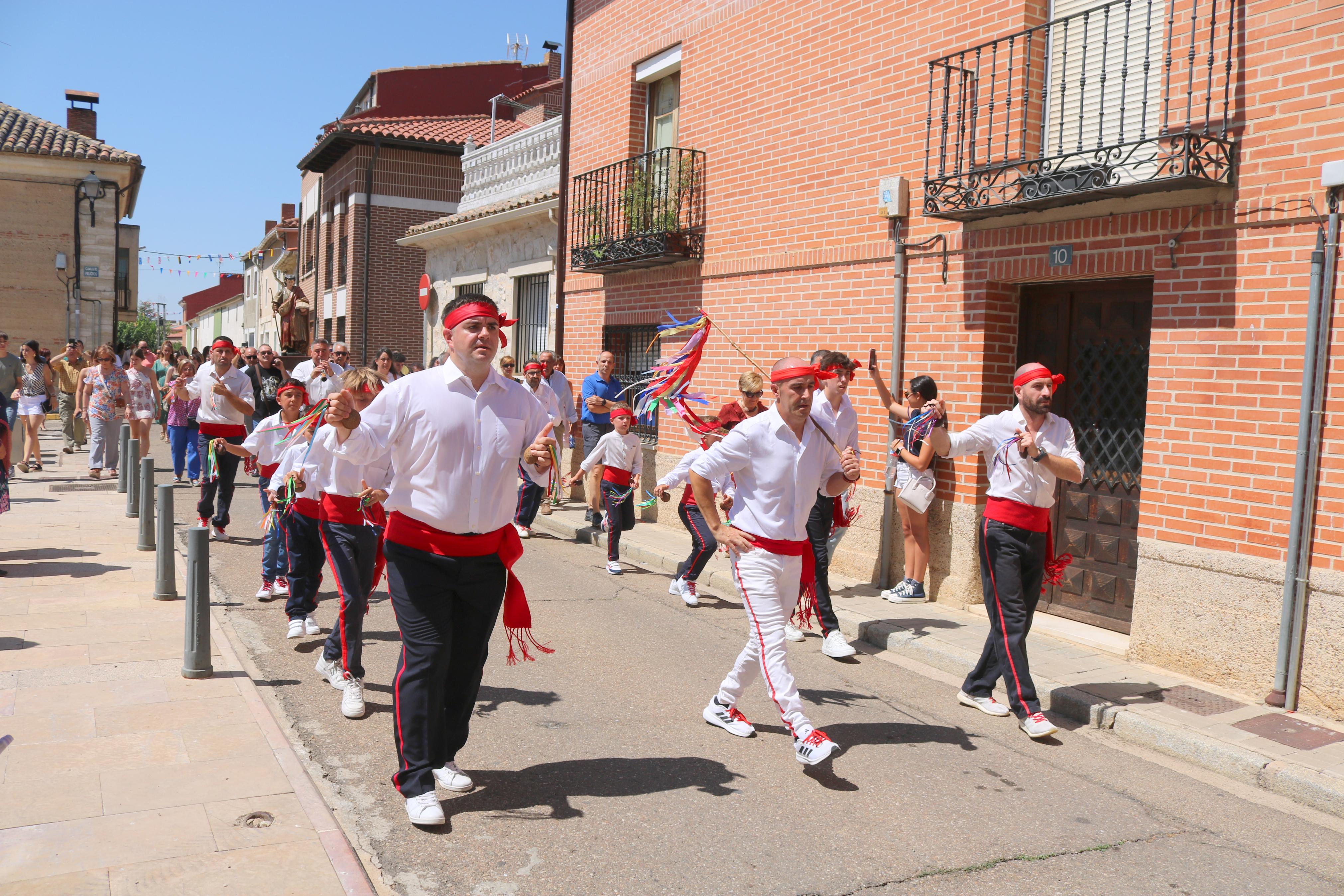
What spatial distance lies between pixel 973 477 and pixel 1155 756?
10.2 feet

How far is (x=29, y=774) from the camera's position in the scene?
14.3ft

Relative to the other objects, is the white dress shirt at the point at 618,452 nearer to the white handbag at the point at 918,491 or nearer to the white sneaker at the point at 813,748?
the white handbag at the point at 918,491

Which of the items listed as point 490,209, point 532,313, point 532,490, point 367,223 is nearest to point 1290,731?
point 532,490

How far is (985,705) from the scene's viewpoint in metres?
5.98

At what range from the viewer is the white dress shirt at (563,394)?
12.6m

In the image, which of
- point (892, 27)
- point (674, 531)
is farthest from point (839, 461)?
point (674, 531)

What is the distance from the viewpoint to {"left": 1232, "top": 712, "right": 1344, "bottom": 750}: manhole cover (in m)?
5.43

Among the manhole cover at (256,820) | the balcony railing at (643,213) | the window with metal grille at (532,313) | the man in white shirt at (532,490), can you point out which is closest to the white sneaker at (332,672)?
the manhole cover at (256,820)

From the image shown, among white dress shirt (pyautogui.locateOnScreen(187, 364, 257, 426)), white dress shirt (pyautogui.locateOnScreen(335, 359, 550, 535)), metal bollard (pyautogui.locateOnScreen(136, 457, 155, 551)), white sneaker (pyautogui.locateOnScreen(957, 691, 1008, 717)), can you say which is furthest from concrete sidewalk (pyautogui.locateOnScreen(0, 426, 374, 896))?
white sneaker (pyautogui.locateOnScreen(957, 691, 1008, 717))

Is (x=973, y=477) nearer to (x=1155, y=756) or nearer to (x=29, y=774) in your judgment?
(x=1155, y=756)

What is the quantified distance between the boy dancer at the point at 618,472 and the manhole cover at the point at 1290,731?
5273 mm

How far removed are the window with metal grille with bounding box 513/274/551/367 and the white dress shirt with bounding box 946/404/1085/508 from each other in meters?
10.8

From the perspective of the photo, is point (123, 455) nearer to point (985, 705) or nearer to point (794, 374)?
point (794, 374)

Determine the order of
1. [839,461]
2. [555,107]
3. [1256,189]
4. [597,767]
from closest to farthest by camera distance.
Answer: [597,767]
[839,461]
[1256,189]
[555,107]
